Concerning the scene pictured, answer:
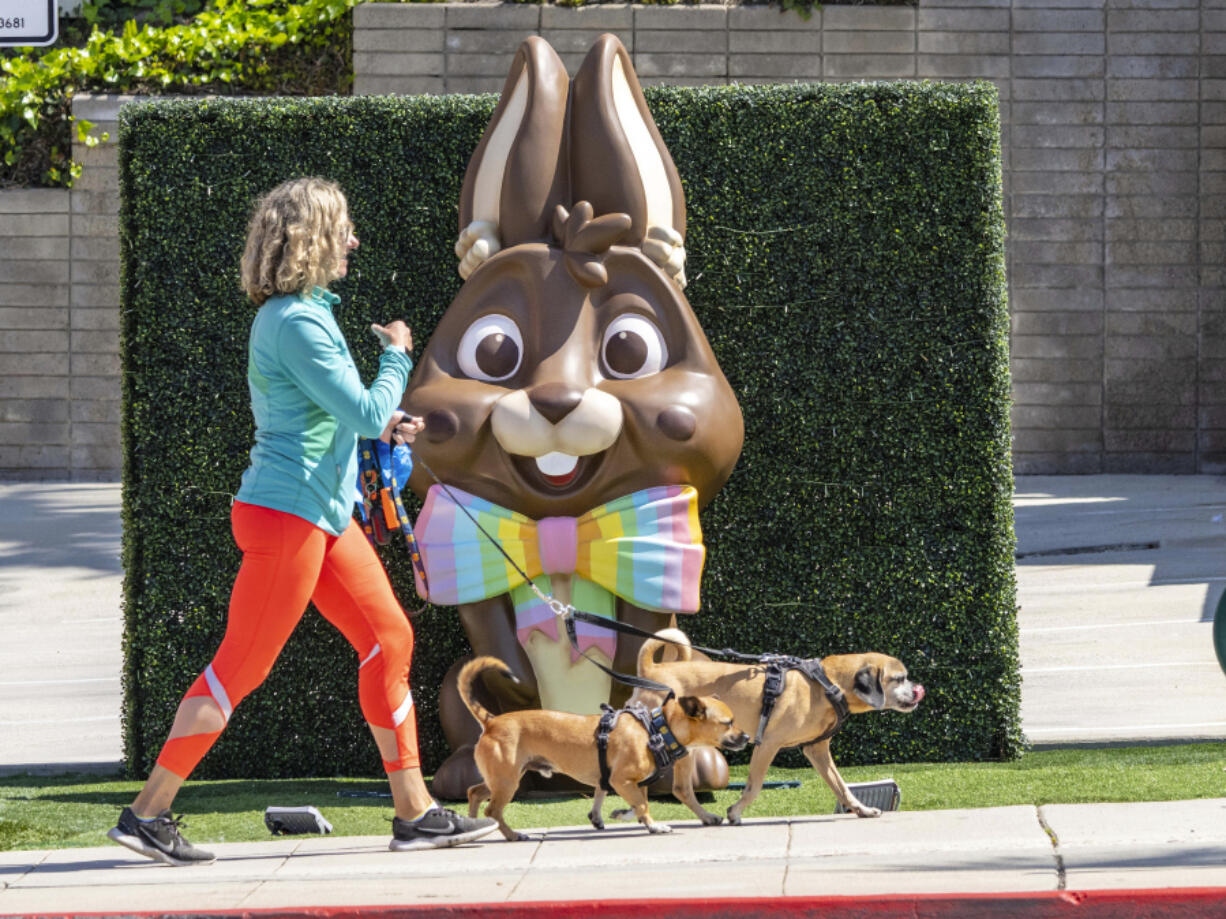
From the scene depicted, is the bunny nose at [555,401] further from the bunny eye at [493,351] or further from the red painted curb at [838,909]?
the red painted curb at [838,909]

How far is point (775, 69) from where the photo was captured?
1426 centimetres

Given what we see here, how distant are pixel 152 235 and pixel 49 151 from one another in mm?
9701

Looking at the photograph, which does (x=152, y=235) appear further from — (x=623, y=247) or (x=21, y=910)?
(x=21, y=910)

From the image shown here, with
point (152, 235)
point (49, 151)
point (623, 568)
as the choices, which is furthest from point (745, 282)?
point (49, 151)

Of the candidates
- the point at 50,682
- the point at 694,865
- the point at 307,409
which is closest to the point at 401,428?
the point at 307,409

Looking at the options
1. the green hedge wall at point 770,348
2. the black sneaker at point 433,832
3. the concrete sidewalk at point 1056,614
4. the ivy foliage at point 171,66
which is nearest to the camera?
the black sneaker at point 433,832

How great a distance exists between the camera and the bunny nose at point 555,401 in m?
5.46

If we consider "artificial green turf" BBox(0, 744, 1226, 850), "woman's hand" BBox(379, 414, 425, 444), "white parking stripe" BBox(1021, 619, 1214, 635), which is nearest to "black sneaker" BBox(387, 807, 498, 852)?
"artificial green turf" BBox(0, 744, 1226, 850)

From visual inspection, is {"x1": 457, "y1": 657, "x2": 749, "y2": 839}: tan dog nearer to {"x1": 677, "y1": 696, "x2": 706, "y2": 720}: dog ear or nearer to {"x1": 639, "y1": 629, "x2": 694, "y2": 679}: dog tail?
{"x1": 677, "y1": 696, "x2": 706, "y2": 720}: dog ear

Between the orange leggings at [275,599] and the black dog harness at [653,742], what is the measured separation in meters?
0.66

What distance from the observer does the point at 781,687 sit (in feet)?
16.8

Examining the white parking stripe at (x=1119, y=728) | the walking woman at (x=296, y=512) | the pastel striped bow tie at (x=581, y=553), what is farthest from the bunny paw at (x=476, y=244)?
the white parking stripe at (x=1119, y=728)

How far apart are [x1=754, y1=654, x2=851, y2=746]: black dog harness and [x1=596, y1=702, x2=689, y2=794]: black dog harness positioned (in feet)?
1.09

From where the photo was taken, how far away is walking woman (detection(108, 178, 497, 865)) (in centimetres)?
452
